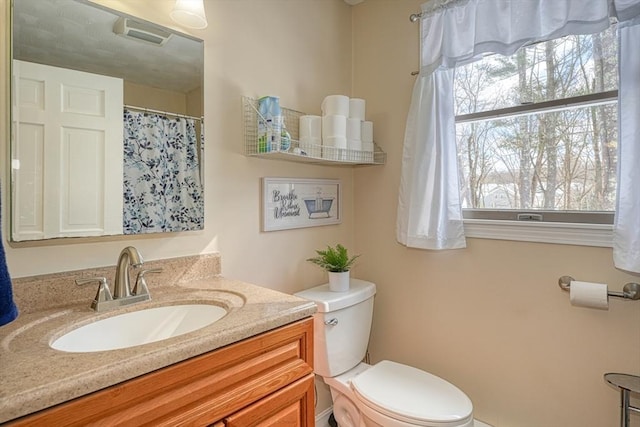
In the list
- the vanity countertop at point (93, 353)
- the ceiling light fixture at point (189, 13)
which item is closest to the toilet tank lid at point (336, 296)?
the vanity countertop at point (93, 353)

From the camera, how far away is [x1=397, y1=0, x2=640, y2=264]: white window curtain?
1515 millimetres

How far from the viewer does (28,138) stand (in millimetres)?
1019

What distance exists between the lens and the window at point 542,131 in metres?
1.38

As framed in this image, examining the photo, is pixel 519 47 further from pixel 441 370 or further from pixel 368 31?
pixel 441 370

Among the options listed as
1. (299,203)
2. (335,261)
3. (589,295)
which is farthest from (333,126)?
(589,295)

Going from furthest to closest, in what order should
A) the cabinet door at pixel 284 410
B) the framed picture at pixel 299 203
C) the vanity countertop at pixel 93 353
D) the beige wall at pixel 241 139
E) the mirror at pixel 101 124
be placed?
the framed picture at pixel 299 203 → the beige wall at pixel 241 139 → the mirror at pixel 101 124 → the cabinet door at pixel 284 410 → the vanity countertop at pixel 93 353

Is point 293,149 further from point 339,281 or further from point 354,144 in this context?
point 339,281

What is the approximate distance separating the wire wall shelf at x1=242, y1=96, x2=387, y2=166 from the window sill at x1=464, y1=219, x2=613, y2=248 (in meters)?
0.63

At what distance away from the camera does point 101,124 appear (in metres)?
1.15

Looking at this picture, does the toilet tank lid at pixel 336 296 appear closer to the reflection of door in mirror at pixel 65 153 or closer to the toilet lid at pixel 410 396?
the toilet lid at pixel 410 396

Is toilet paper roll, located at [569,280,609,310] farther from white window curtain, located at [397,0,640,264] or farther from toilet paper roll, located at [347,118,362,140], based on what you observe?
toilet paper roll, located at [347,118,362,140]

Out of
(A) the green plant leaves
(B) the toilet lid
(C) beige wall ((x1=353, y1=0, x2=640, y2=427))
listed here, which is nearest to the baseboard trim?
(C) beige wall ((x1=353, y1=0, x2=640, y2=427))

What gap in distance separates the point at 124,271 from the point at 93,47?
29.0 inches

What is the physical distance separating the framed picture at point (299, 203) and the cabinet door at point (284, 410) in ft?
2.47
